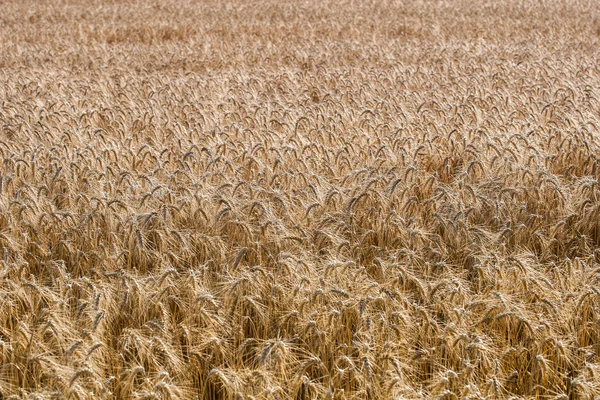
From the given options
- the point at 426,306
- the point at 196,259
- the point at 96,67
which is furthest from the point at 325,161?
the point at 96,67

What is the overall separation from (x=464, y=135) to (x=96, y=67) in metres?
6.38

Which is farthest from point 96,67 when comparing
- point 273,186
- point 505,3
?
point 505,3

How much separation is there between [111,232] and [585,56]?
333 inches

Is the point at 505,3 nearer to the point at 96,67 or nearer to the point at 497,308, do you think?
the point at 96,67

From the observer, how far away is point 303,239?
3674 millimetres

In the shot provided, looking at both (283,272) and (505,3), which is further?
(505,3)

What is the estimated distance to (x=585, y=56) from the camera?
389 inches

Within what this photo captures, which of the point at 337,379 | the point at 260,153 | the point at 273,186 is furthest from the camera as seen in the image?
the point at 260,153

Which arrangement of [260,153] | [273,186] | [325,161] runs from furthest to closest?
[260,153]
[325,161]
[273,186]

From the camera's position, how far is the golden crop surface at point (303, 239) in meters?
2.82

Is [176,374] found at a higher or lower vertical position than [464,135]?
lower

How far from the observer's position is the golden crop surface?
2818 mm

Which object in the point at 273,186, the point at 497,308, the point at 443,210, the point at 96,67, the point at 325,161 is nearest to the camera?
the point at 497,308

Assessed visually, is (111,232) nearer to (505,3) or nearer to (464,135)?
(464,135)
